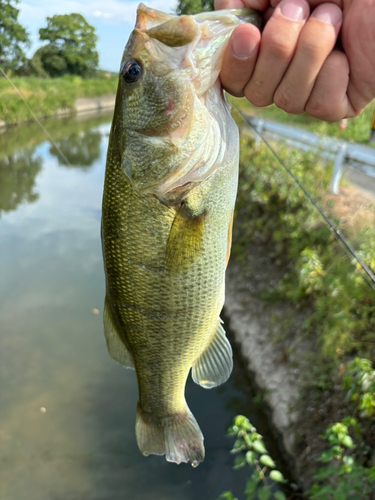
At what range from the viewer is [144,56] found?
1185 mm

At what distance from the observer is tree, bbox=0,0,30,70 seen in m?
35.3

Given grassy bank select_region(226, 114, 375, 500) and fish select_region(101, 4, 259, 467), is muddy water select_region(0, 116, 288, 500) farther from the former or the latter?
fish select_region(101, 4, 259, 467)

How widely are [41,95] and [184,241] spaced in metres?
28.7

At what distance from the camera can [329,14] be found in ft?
3.38

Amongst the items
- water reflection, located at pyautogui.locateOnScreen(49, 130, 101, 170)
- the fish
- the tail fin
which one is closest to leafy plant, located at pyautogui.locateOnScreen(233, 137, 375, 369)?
the tail fin

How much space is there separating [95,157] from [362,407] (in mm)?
16504

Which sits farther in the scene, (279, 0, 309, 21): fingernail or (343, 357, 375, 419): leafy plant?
(343, 357, 375, 419): leafy plant

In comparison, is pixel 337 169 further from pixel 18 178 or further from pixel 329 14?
pixel 18 178

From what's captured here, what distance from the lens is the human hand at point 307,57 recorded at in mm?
1030

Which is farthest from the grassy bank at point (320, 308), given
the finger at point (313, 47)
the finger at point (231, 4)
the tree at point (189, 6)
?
the tree at point (189, 6)

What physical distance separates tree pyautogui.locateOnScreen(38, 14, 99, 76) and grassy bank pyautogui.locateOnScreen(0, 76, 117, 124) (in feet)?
38.9

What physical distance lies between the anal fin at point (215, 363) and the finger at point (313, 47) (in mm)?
994

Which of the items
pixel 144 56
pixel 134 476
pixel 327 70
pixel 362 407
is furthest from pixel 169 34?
pixel 134 476

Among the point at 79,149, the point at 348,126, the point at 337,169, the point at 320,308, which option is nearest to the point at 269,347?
the point at 320,308
